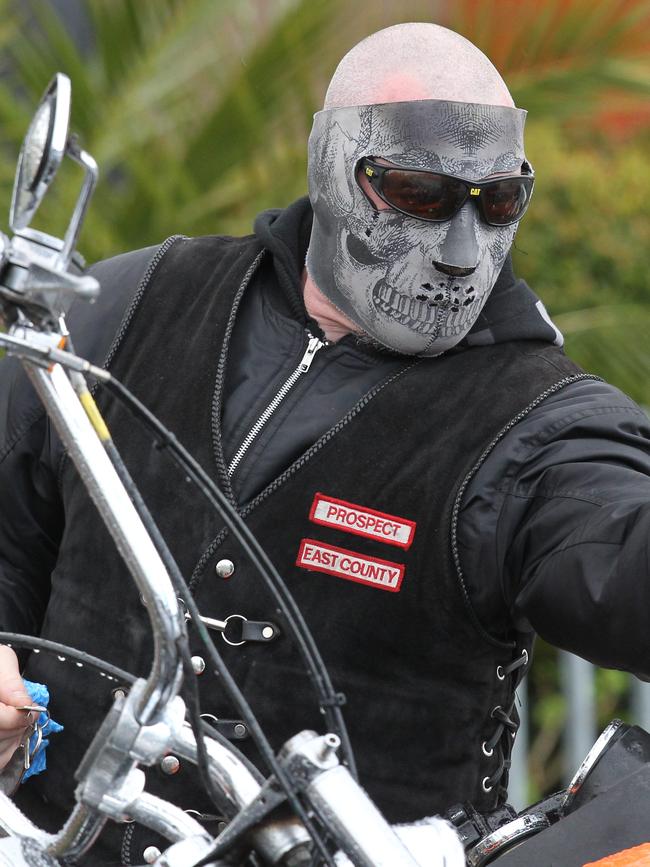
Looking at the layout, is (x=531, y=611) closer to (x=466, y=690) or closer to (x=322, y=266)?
(x=466, y=690)

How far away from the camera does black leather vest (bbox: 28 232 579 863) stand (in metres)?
2.09

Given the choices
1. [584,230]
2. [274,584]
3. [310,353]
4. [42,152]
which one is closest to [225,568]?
[310,353]

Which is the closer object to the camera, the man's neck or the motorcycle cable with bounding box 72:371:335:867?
the motorcycle cable with bounding box 72:371:335:867

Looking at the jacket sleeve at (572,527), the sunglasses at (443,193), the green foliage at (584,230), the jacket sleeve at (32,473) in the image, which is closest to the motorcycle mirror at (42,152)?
the jacket sleeve at (572,527)

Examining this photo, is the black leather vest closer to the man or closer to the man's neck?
the man

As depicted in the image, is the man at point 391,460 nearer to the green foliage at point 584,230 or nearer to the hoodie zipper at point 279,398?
the hoodie zipper at point 279,398

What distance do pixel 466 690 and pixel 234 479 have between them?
1.71ft

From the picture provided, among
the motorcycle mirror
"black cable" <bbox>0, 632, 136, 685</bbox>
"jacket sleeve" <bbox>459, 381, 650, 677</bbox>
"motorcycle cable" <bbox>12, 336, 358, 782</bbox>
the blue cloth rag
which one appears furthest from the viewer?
the blue cloth rag

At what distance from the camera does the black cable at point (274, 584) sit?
118 centimetres

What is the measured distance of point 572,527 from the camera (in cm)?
189

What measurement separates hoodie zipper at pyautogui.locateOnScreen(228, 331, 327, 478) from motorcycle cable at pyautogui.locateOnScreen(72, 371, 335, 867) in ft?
3.23

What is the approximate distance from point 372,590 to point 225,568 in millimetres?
242

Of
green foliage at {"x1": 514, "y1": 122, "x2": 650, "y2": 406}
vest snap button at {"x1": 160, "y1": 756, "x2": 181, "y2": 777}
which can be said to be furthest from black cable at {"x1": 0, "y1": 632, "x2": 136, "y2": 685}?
green foliage at {"x1": 514, "y1": 122, "x2": 650, "y2": 406}

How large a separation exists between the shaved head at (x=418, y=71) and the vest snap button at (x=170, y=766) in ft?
3.78
